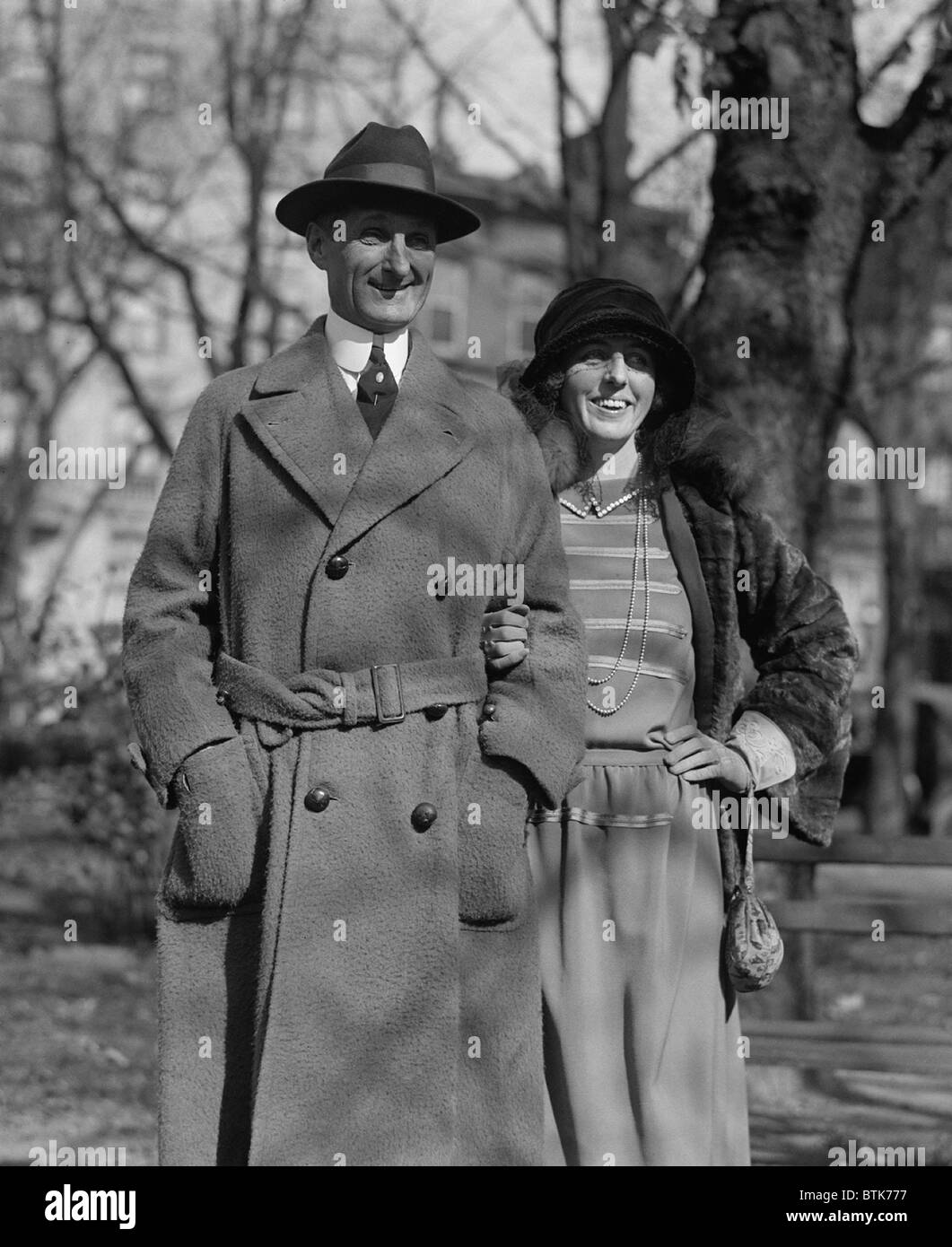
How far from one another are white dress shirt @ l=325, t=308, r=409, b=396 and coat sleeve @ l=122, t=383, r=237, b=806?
27cm

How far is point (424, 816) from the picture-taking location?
3.31 meters

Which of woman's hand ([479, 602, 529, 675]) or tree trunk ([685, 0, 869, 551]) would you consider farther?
tree trunk ([685, 0, 869, 551])

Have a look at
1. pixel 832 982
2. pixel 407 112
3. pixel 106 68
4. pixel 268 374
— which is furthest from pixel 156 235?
pixel 268 374

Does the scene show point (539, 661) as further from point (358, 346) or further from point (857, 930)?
point (857, 930)

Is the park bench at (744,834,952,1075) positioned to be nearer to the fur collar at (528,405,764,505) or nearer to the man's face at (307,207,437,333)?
the fur collar at (528,405,764,505)

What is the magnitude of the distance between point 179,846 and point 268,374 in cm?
97

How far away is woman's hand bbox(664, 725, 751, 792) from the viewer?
12.3ft

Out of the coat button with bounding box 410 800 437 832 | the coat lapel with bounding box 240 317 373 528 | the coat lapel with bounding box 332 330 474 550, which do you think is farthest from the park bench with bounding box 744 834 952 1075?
the coat lapel with bounding box 240 317 373 528

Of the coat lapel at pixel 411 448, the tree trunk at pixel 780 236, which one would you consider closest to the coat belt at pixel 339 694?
the coat lapel at pixel 411 448

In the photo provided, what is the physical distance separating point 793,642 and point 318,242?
1.39m

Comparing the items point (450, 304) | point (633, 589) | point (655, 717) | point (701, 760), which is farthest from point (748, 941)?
point (450, 304)

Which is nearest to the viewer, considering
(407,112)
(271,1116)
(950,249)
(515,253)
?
(271,1116)
